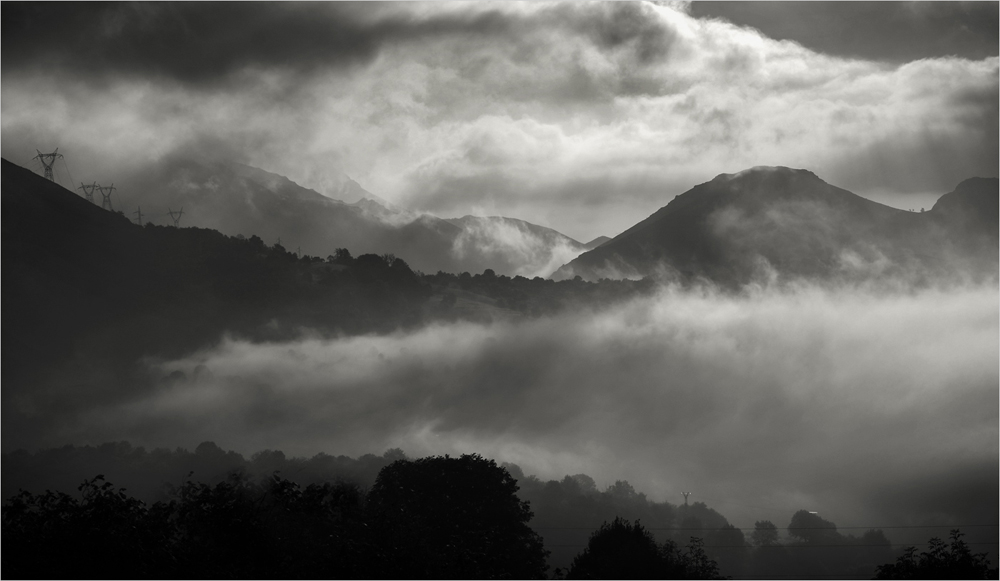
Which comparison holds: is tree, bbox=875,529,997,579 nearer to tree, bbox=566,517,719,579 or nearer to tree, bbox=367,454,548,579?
tree, bbox=566,517,719,579

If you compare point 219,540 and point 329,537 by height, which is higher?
point 329,537

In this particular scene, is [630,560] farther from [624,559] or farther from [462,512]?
[462,512]

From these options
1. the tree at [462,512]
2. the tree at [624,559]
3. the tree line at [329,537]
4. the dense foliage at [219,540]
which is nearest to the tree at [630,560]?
the tree at [624,559]

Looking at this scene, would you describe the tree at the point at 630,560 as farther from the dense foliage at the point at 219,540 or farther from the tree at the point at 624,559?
the dense foliage at the point at 219,540

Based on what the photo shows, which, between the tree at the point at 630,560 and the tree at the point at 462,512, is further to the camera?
the tree at the point at 630,560

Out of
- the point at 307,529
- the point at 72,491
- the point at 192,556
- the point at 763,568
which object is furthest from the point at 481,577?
the point at 72,491

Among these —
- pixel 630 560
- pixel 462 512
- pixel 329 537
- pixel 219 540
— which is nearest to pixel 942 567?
pixel 630 560

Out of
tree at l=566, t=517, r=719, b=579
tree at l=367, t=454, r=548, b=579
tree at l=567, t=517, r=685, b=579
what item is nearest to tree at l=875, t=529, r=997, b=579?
tree at l=566, t=517, r=719, b=579

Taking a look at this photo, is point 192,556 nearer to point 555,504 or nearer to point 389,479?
point 389,479

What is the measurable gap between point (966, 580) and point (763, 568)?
10507 cm

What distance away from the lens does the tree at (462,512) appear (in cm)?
8204

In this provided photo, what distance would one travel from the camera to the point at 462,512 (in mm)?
100000

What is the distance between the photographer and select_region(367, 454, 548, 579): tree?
82044 millimetres

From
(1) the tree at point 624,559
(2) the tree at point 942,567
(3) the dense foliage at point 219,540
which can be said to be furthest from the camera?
(1) the tree at point 624,559
